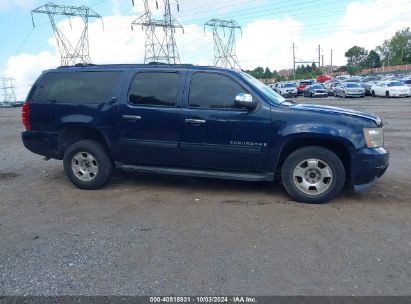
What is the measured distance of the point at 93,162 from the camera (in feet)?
20.7

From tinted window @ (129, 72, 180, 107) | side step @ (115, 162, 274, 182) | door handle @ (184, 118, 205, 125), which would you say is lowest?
side step @ (115, 162, 274, 182)

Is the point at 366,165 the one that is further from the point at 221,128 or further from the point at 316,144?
the point at 221,128

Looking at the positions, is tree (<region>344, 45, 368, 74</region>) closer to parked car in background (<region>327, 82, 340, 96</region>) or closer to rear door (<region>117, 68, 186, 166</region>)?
parked car in background (<region>327, 82, 340, 96</region>)

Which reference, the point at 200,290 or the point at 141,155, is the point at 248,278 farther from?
the point at 141,155

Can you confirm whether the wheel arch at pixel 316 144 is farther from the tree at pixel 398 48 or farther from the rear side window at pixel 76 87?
the tree at pixel 398 48

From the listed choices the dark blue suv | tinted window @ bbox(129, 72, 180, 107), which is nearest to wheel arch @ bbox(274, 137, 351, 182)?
the dark blue suv

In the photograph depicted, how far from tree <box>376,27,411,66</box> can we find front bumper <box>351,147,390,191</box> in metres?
120

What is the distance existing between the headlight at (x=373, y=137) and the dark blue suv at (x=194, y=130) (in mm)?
13

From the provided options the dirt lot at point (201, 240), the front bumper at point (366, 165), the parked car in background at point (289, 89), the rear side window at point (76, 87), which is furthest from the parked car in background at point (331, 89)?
the rear side window at point (76, 87)

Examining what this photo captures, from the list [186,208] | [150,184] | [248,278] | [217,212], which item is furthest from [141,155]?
[248,278]

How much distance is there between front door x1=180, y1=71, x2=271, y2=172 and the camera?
5.45 metres

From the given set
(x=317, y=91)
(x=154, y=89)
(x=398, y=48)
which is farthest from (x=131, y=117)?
(x=398, y=48)

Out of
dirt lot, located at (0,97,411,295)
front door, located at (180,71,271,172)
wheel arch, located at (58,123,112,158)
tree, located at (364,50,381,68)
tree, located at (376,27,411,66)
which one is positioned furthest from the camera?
tree, located at (364,50,381,68)

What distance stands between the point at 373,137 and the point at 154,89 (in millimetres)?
3095
